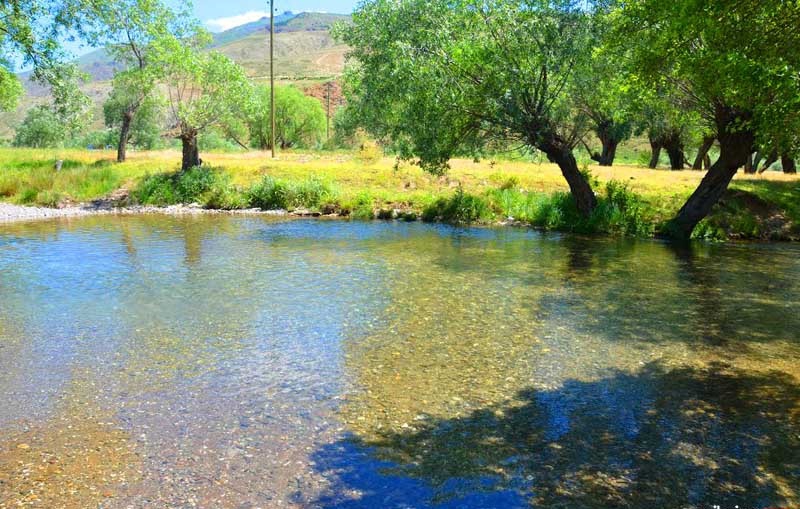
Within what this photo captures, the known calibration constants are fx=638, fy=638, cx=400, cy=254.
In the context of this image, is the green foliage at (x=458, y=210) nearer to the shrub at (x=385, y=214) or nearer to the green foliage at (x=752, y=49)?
the shrub at (x=385, y=214)

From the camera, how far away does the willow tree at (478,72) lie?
23.0 meters

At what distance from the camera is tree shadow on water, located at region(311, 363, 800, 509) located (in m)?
6.17

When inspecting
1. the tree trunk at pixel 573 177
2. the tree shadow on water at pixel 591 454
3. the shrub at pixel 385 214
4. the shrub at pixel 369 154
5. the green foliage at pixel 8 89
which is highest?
the green foliage at pixel 8 89

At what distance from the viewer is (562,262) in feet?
64.9

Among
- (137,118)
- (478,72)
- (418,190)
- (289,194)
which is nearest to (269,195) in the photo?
(289,194)

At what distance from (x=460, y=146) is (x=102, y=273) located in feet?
46.8

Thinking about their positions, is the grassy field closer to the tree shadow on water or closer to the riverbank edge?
the riverbank edge

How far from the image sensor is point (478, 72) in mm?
23812

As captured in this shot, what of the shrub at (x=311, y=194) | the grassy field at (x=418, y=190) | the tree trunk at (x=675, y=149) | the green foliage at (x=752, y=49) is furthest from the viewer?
the tree trunk at (x=675, y=149)

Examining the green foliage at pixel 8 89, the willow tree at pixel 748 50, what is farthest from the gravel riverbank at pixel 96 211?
the willow tree at pixel 748 50

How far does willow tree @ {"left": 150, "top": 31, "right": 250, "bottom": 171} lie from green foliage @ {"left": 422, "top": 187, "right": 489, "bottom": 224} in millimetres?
14126

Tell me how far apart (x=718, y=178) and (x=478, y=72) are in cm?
998

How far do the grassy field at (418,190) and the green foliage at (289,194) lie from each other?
0.17 ft

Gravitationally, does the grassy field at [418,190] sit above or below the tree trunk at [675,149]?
below
